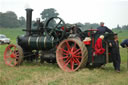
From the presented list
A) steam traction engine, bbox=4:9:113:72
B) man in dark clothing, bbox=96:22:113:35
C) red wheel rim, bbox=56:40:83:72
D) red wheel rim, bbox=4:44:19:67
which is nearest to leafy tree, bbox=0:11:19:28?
red wheel rim, bbox=4:44:19:67

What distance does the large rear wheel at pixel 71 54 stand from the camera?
623 centimetres

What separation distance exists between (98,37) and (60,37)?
1.66 meters

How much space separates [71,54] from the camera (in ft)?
21.5

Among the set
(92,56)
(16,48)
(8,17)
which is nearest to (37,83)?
(92,56)

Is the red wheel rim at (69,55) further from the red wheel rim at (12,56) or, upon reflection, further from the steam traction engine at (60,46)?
the red wheel rim at (12,56)

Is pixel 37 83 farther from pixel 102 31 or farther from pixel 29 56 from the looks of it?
pixel 29 56

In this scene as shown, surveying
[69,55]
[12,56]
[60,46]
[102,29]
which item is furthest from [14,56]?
[102,29]

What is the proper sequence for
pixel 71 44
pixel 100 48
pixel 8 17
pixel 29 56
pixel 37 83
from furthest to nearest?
pixel 8 17 < pixel 29 56 < pixel 71 44 < pixel 100 48 < pixel 37 83

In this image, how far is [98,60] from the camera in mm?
6297

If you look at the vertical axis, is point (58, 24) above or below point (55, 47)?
above

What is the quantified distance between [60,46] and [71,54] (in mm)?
565

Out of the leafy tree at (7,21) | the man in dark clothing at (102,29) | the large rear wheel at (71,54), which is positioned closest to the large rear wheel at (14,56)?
the large rear wheel at (71,54)

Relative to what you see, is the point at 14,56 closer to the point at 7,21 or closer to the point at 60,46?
the point at 60,46

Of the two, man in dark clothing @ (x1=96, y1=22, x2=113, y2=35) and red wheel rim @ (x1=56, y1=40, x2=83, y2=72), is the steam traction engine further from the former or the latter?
man in dark clothing @ (x1=96, y1=22, x2=113, y2=35)
